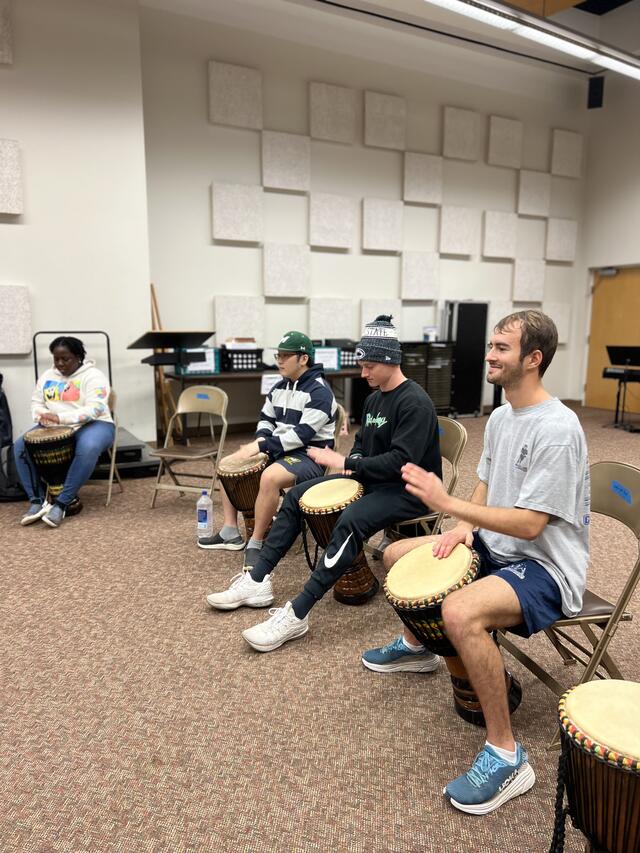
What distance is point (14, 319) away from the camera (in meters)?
5.46

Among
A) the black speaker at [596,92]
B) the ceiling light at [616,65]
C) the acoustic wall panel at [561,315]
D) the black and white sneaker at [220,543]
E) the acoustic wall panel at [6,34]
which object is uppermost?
the black speaker at [596,92]

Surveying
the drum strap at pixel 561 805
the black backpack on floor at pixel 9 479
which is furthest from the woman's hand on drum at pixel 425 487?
the black backpack on floor at pixel 9 479

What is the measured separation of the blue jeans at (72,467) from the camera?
165 inches

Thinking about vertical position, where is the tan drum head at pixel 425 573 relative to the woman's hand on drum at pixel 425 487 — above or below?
below

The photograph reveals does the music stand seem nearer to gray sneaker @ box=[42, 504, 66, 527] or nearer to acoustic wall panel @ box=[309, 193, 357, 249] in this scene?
acoustic wall panel @ box=[309, 193, 357, 249]

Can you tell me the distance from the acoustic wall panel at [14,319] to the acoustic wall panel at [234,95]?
9.24 ft

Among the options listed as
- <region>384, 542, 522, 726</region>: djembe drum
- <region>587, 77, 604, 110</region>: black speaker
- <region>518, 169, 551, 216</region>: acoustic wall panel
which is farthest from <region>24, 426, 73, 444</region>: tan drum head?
<region>587, 77, 604, 110</region>: black speaker

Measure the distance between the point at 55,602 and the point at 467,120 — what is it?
25.4ft

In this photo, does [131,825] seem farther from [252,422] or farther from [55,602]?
[252,422]

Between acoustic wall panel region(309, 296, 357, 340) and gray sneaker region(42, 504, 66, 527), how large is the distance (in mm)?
4015

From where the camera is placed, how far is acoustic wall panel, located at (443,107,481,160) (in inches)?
312

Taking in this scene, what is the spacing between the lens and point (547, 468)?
1.79 m

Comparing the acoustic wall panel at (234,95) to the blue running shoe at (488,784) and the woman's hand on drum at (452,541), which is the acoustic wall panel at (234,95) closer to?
the woman's hand on drum at (452,541)

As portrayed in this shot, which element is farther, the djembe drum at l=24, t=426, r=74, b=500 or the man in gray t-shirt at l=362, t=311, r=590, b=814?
the djembe drum at l=24, t=426, r=74, b=500
